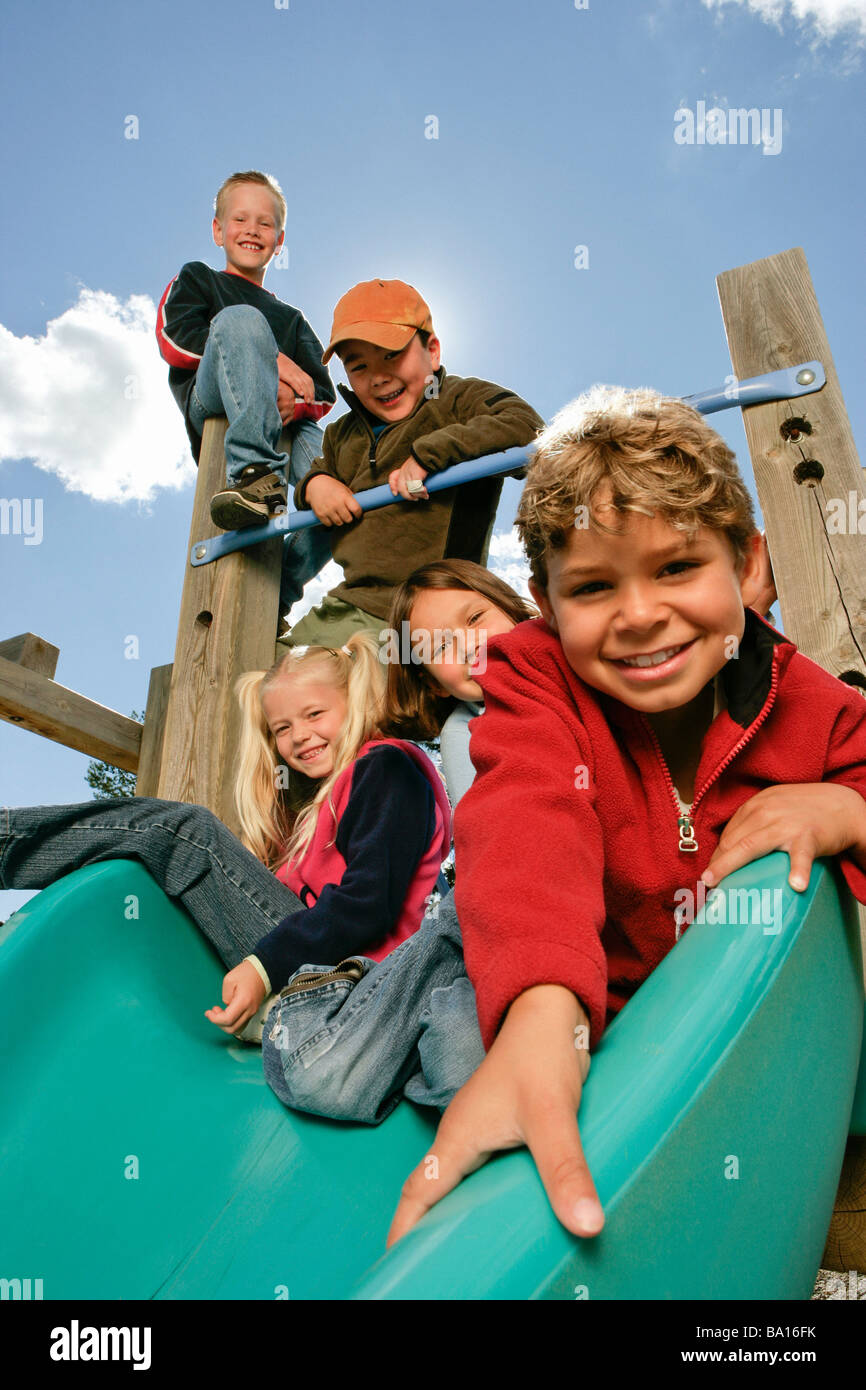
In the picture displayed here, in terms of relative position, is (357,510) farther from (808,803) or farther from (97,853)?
(808,803)

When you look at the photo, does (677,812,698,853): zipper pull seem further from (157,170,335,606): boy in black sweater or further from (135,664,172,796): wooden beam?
(135,664,172,796): wooden beam

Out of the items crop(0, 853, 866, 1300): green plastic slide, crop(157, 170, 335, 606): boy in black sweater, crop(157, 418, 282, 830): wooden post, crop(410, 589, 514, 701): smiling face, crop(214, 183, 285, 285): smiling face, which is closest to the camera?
crop(0, 853, 866, 1300): green plastic slide

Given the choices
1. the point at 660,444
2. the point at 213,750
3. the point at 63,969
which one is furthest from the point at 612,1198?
the point at 213,750

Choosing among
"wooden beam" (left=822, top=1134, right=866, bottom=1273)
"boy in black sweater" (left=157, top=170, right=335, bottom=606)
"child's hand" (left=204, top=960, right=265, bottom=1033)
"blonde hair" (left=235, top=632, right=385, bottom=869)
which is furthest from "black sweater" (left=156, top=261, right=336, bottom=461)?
"wooden beam" (left=822, top=1134, right=866, bottom=1273)

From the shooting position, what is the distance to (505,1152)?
58cm

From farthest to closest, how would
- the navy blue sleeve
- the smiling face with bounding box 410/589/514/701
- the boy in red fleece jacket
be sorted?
1. the smiling face with bounding box 410/589/514/701
2. the navy blue sleeve
3. the boy in red fleece jacket

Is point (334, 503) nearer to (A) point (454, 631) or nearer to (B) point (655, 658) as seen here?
(A) point (454, 631)

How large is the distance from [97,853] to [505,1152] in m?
0.82

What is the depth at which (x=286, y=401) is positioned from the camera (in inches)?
99.6

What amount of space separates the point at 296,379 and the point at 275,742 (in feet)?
3.76

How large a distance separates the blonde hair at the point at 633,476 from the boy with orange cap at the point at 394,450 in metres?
1.09

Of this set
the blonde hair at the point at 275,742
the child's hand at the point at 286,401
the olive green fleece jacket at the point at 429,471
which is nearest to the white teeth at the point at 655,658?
the blonde hair at the point at 275,742

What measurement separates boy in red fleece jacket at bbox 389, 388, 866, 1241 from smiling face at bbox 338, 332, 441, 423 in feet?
4.56

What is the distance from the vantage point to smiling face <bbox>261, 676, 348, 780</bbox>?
5.82ft
